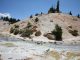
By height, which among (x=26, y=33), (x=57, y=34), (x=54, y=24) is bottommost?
(x=57, y=34)

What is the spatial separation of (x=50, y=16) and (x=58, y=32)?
24.9m

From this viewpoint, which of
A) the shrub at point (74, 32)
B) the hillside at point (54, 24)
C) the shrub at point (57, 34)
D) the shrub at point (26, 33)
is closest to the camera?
the shrub at point (57, 34)

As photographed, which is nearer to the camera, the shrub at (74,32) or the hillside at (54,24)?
the shrub at (74,32)

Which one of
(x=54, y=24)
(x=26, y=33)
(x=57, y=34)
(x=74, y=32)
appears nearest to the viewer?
(x=57, y=34)

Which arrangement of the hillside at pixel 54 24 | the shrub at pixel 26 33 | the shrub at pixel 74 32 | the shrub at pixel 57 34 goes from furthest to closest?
the hillside at pixel 54 24 < the shrub at pixel 74 32 < the shrub at pixel 26 33 < the shrub at pixel 57 34

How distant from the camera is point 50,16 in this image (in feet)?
305

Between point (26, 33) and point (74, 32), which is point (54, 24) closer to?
point (74, 32)

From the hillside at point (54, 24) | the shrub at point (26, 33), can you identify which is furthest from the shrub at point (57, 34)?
the shrub at point (26, 33)

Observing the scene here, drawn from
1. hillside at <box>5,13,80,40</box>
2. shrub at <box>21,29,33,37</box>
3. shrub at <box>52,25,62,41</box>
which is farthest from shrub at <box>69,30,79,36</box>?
shrub at <box>21,29,33,37</box>

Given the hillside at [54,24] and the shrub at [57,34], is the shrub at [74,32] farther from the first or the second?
the shrub at [57,34]

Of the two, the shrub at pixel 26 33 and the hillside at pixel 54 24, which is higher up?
the hillside at pixel 54 24

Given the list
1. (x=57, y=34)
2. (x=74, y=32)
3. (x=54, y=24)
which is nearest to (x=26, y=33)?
(x=57, y=34)

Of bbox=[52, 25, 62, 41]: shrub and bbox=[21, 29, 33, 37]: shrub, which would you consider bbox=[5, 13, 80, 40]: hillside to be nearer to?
bbox=[21, 29, 33, 37]: shrub

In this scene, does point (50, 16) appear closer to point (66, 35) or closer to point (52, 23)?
point (52, 23)
